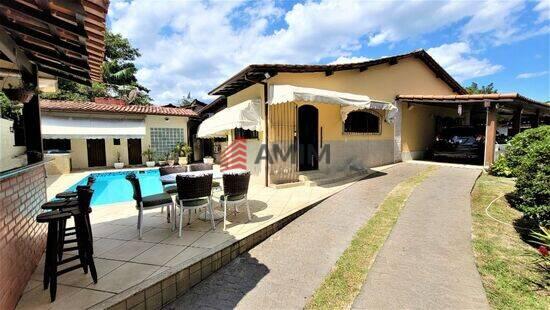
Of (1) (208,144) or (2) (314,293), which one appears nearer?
(2) (314,293)

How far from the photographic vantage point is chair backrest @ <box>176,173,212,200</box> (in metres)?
6.82

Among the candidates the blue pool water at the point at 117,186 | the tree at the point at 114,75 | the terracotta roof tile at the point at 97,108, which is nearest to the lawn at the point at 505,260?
the blue pool water at the point at 117,186

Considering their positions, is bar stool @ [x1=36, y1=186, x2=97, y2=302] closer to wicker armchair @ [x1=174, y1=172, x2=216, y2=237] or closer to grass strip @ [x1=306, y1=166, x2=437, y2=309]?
wicker armchair @ [x1=174, y1=172, x2=216, y2=237]

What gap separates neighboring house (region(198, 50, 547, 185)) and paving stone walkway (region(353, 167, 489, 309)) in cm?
606

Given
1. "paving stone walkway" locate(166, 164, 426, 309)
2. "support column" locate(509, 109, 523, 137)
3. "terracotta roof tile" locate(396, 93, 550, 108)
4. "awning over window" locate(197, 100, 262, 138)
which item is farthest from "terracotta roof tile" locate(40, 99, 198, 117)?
"support column" locate(509, 109, 523, 137)

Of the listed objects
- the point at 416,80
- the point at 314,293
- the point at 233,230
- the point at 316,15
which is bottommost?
the point at 314,293

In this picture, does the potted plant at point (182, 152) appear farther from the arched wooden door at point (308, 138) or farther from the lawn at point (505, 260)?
the lawn at point (505, 260)

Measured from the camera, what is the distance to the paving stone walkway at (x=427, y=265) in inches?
179

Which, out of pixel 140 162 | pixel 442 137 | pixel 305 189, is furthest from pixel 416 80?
pixel 140 162

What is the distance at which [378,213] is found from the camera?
29.3ft

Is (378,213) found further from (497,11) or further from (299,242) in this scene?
(497,11)

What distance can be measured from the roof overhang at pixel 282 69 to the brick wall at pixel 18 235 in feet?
28.5

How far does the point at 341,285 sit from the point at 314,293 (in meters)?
0.58

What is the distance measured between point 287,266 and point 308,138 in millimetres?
9023
